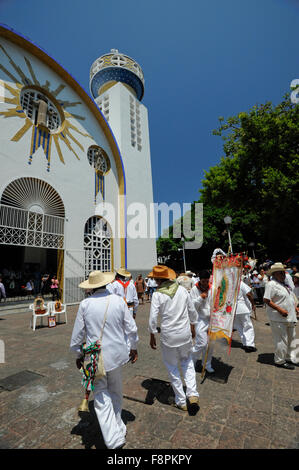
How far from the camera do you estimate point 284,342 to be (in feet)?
12.4

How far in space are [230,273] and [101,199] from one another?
12.0 metres

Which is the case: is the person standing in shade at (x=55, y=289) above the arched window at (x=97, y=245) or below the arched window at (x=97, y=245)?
below

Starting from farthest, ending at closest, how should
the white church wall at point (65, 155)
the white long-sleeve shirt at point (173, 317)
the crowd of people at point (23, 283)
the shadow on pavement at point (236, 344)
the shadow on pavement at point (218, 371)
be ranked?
1. the crowd of people at point (23, 283)
2. the white church wall at point (65, 155)
3. the shadow on pavement at point (236, 344)
4. the shadow on pavement at point (218, 371)
5. the white long-sleeve shirt at point (173, 317)

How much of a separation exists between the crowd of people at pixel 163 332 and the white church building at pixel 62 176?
9118 mm

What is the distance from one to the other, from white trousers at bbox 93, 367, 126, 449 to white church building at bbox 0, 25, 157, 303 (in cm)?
950

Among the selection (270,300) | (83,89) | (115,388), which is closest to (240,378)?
(270,300)

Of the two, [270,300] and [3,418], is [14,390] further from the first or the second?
[270,300]

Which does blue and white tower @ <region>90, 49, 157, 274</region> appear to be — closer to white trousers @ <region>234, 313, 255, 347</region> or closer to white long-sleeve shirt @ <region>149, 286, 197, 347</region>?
white trousers @ <region>234, 313, 255, 347</region>

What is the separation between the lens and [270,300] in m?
3.90

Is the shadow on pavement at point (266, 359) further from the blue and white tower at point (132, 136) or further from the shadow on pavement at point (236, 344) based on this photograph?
the blue and white tower at point (132, 136)

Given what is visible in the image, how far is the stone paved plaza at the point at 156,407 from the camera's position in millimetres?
2109

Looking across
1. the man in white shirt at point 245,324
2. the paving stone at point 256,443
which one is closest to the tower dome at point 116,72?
the man in white shirt at point 245,324

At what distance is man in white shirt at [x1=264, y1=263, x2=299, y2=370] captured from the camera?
3.76m

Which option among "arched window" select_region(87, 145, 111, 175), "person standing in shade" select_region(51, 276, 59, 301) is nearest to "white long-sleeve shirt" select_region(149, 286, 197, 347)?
"person standing in shade" select_region(51, 276, 59, 301)
